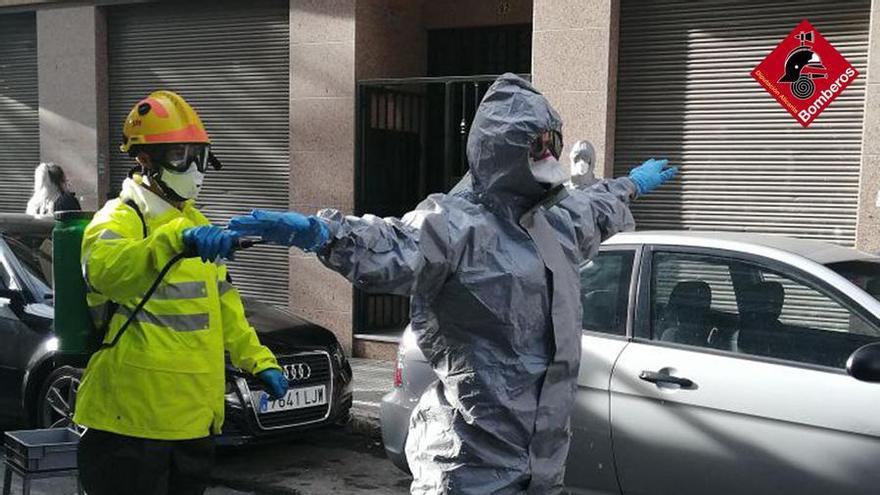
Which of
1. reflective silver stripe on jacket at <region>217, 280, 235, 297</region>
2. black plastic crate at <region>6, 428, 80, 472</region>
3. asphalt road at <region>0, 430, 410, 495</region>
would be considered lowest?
asphalt road at <region>0, 430, 410, 495</region>

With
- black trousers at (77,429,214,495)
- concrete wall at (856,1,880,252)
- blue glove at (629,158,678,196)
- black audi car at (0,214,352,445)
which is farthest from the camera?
concrete wall at (856,1,880,252)

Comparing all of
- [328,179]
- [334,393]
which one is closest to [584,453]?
[334,393]

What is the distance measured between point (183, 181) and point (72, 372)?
283 cm

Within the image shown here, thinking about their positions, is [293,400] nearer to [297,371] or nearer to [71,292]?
[297,371]

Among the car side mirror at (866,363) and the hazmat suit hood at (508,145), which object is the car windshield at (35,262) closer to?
the hazmat suit hood at (508,145)

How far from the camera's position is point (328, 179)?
9.78 metres

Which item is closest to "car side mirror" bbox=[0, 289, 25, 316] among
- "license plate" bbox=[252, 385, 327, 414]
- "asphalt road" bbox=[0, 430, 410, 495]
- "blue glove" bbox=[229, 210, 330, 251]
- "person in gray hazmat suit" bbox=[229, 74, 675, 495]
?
"asphalt road" bbox=[0, 430, 410, 495]

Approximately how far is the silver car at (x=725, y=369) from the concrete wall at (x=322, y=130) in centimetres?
522

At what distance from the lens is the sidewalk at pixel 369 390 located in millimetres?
7230

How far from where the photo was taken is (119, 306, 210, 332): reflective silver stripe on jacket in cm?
340

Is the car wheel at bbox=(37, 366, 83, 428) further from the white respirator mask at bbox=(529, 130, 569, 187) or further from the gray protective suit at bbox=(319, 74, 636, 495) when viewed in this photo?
the white respirator mask at bbox=(529, 130, 569, 187)

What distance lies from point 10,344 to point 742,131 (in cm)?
574

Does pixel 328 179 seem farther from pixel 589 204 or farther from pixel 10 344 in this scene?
pixel 589 204

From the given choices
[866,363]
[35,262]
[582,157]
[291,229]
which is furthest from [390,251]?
[582,157]
